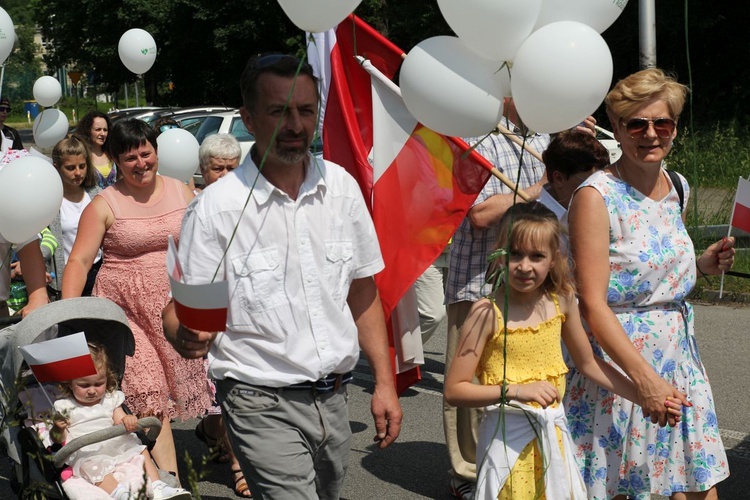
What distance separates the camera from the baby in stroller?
466cm

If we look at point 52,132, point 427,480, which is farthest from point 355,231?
point 52,132

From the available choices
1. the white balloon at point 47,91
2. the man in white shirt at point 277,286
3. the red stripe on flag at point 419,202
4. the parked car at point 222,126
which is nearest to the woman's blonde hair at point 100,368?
the red stripe on flag at point 419,202

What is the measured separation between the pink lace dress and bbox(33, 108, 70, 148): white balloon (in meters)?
6.40

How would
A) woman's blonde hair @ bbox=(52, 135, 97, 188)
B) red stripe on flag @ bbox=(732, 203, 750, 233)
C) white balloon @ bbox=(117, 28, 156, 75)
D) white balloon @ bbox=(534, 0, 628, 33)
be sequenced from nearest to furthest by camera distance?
1. white balloon @ bbox=(534, 0, 628, 33)
2. red stripe on flag @ bbox=(732, 203, 750, 233)
3. woman's blonde hair @ bbox=(52, 135, 97, 188)
4. white balloon @ bbox=(117, 28, 156, 75)

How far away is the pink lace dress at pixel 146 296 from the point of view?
5.66m

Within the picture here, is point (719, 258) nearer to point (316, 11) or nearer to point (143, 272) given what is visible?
point (316, 11)

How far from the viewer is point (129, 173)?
580 centimetres

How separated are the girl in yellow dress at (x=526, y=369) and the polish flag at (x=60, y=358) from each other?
59.9 inches

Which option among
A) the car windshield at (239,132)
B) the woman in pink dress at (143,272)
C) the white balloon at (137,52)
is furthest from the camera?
the car windshield at (239,132)

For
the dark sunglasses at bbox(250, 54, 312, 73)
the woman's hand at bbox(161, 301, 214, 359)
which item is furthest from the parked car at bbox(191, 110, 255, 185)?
the woman's hand at bbox(161, 301, 214, 359)

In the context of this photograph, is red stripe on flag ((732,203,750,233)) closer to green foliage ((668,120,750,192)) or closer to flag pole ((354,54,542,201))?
flag pole ((354,54,542,201))

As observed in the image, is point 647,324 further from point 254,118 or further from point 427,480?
point 427,480

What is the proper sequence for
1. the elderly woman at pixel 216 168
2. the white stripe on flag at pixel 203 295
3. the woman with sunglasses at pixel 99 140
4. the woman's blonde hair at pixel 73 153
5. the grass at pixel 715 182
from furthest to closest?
1. the grass at pixel 715 182
2. the woman with sunglasses at pixel 99 140
3. the woman's blonde hair at pixel 73 153
4. the elderly woman at pixel 216 168
5. the white stripe on flag at pixel 203 295

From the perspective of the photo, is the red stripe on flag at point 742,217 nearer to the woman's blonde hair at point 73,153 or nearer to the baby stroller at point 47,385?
the baby stroller at point 47,385
